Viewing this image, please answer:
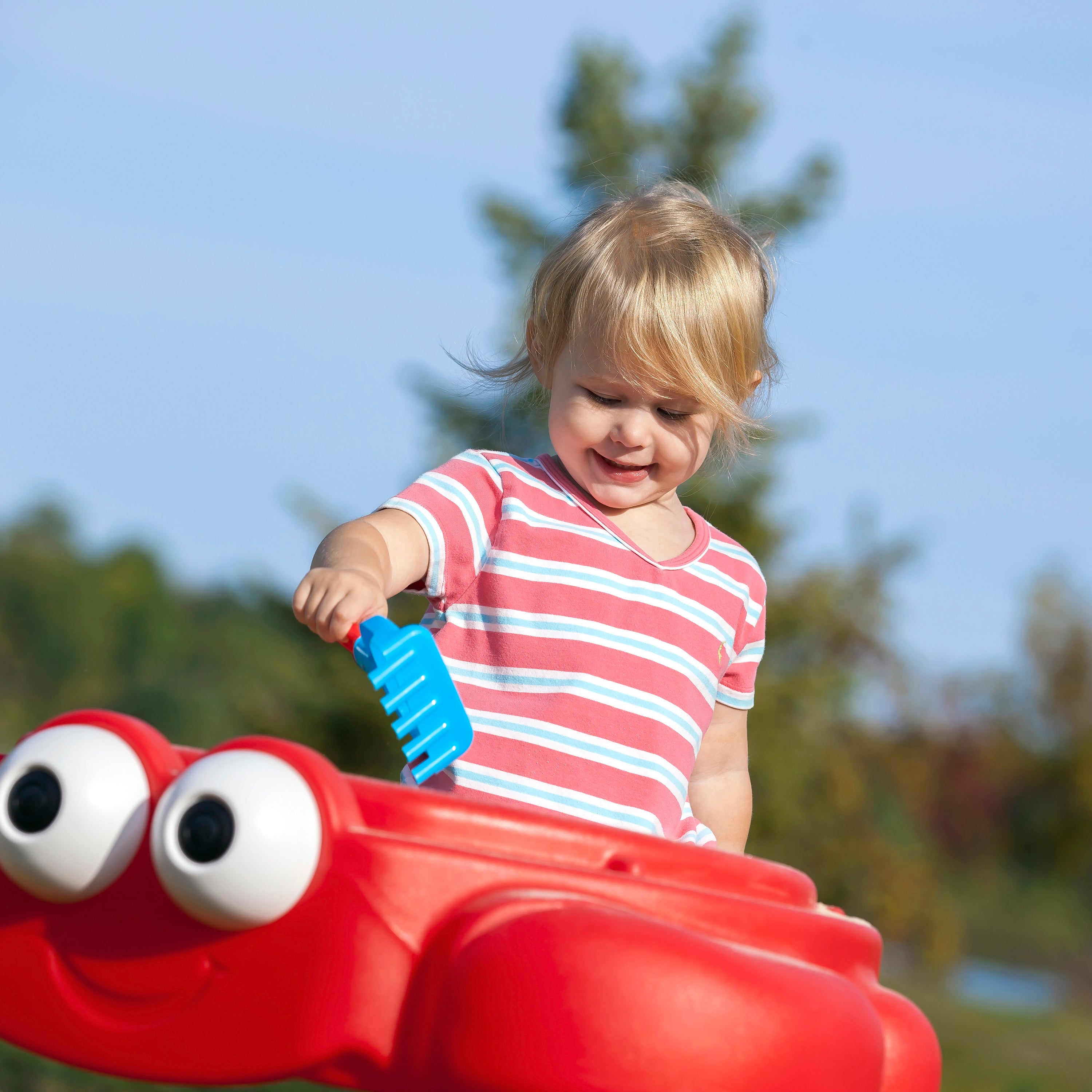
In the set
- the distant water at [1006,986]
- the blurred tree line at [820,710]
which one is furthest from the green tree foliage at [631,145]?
the distant water at [1006,986]

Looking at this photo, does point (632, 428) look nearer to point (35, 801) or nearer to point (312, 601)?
point (312, 601)

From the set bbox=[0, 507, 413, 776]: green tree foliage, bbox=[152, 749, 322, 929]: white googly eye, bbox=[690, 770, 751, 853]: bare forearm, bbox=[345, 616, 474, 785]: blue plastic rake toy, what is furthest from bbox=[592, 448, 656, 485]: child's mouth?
bbox=[0, 507, 413, 776]: green tree foliage

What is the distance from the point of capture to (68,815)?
132 cm

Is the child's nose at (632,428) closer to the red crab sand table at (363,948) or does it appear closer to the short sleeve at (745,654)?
the short sleeve at (745,654)

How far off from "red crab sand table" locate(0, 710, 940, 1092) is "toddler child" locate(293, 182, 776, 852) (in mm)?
567

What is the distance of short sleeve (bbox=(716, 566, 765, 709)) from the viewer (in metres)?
2.37

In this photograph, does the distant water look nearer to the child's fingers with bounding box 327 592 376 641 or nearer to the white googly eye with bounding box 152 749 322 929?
the child's fingers with bounding box 327 592 376 641

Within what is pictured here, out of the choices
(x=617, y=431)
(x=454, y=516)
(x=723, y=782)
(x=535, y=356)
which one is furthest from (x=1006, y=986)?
(x=454, y=516)

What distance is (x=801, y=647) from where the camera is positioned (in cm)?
902

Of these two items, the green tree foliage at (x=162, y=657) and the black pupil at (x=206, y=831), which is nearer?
the black pupil at (x=206, y=831)

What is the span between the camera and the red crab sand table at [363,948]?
122 cm

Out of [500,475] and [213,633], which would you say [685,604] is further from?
[213,633]

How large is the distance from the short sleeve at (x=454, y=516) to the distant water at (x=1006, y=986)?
12599 millimetres

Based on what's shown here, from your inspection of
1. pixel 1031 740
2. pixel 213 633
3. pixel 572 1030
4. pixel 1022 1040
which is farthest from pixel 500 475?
pixel 213 633
